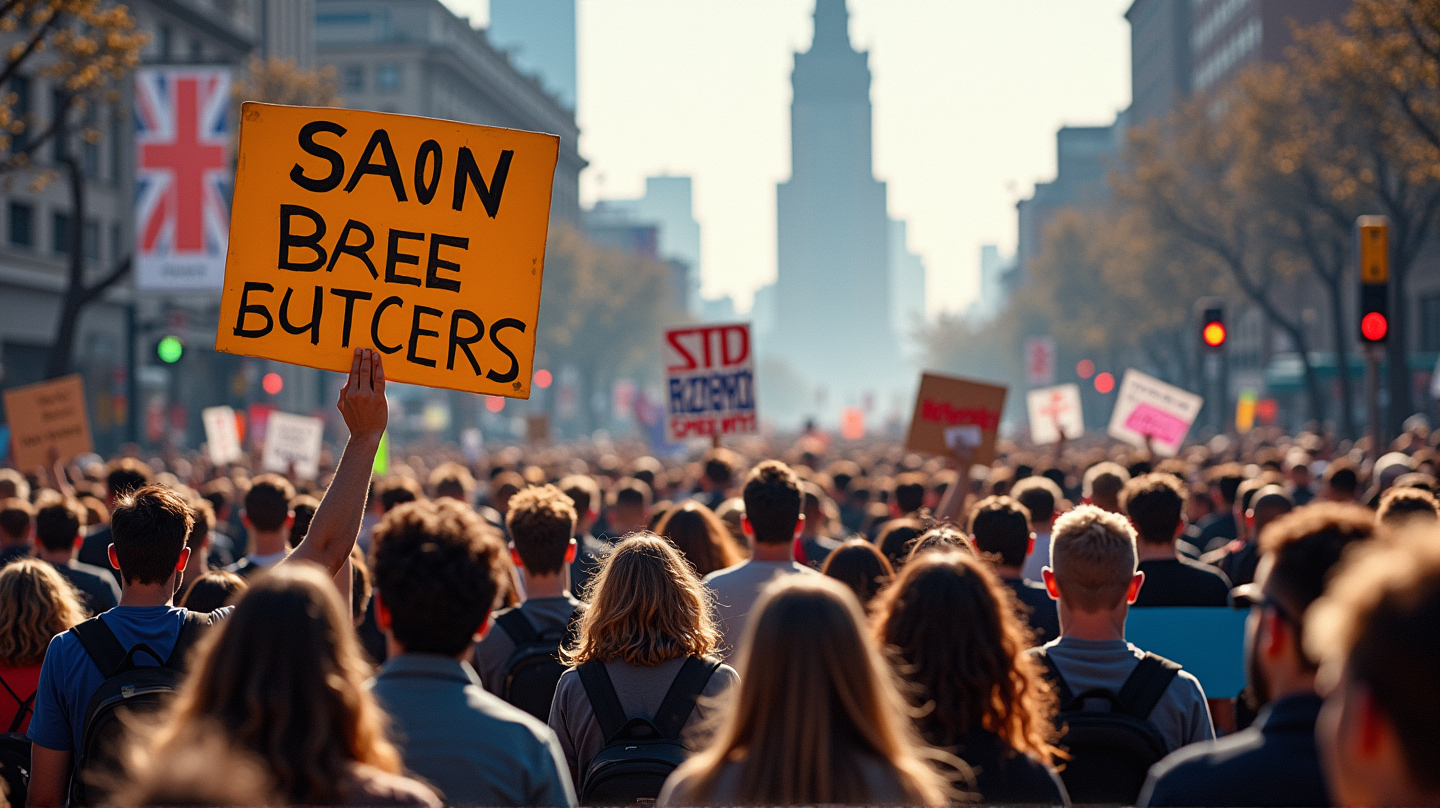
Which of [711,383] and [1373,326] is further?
[711,383]

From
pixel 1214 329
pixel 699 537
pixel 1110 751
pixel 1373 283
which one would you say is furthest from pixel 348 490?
pixel 1214 329

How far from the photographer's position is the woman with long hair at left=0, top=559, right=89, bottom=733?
498 cm

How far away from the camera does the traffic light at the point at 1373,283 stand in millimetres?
12648

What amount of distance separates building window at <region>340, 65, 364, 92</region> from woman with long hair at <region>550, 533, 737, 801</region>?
84.8 meters

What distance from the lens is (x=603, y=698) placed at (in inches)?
174

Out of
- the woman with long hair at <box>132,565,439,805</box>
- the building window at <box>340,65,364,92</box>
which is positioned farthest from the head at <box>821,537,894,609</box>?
the building window at <box>340,65,364,92</box>

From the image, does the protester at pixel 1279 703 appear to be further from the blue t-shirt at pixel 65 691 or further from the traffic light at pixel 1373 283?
the traffic light at pixel 1373 283

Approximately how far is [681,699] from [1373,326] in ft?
34.2

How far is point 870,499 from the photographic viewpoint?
47.8 feet

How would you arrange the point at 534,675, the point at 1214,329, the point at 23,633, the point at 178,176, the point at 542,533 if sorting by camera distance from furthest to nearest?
1. the point at 178,176
2. the point at 1214,329
3. the point at 542,533
4. the point at 534,675
5. the point at 23,633

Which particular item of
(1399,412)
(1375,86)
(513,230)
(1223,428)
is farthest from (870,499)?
(1223,428)

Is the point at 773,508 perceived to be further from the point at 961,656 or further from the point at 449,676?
the point at 449,676

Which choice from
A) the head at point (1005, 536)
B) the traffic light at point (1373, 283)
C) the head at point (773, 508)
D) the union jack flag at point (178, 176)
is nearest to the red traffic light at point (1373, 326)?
the traffic light at point (1373, 283)

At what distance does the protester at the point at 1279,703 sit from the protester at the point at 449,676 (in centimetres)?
135
